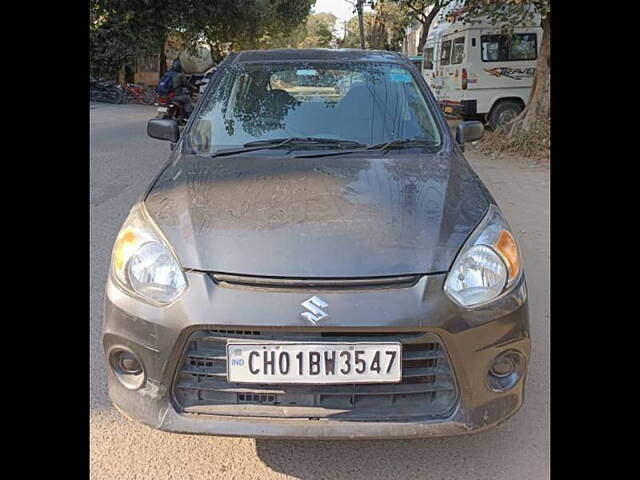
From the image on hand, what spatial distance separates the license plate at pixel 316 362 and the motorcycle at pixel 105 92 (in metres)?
21.6

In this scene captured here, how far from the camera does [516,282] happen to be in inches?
91.1

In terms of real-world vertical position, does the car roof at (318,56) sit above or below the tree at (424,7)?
below

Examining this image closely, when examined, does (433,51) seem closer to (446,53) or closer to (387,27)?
(446,53)

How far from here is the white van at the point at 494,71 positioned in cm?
1285

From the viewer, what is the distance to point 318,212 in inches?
96.8

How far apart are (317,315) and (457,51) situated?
12819 mm

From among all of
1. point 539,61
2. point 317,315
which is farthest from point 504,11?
point 317,315

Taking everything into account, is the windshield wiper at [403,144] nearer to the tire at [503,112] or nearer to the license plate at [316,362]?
the license plate at [316,362]

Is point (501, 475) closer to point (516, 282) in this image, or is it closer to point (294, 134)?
point (516, 282)

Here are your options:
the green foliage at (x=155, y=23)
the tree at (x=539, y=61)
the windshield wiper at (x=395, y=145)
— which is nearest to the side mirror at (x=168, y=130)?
the windshield wiper at (x=395, y=145)

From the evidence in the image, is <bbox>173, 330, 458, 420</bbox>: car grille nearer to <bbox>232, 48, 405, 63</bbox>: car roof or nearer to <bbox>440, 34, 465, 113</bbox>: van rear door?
<bbox>232, 48, 405, 63</bbox>: car roof

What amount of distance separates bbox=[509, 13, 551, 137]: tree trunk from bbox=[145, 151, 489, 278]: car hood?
847 cm

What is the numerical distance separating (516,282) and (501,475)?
0.78 m

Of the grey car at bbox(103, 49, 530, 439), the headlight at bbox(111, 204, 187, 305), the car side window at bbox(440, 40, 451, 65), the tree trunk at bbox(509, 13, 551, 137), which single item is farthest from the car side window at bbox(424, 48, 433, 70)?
the headlight at bbox(111, 204, 187, 305)
